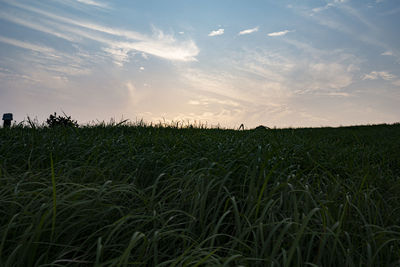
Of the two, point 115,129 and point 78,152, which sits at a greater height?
point 115,129

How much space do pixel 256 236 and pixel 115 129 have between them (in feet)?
19.3

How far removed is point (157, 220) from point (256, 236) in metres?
0.77

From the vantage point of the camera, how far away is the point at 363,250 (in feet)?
6.54

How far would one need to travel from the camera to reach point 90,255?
1.89 m

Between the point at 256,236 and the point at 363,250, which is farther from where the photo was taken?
the point at 363,250

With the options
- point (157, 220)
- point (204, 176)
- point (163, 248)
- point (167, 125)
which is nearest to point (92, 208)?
point (157, 220)

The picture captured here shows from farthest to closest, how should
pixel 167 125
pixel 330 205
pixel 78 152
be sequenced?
pixel 167 125 → pixel 78 152 → pixel 330 205

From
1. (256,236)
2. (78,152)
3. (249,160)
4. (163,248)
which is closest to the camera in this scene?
(256,236)

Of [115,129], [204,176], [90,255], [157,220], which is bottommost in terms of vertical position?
[90,255]

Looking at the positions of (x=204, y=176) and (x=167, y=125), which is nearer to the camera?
(x=204, y=176)

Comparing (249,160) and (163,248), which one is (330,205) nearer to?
(249,160)

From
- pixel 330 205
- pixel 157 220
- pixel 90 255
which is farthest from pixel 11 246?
pixel 330 205

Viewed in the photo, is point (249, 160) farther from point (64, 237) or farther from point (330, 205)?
point (64, 237)

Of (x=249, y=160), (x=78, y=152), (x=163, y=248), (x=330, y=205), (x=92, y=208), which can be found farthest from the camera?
(x=78, y=152)
